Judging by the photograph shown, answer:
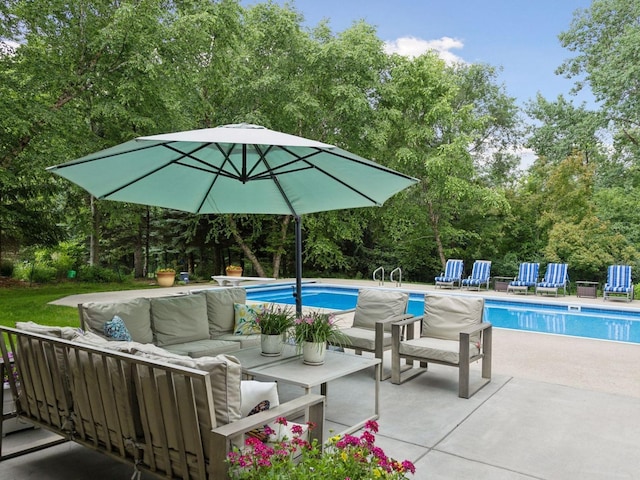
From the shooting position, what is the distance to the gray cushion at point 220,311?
5.15 m

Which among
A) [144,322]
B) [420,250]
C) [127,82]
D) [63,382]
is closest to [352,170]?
[144,322]

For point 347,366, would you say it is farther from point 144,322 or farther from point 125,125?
point 125,125

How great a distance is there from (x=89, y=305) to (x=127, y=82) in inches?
259

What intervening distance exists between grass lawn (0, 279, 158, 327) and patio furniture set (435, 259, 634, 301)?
8543mm

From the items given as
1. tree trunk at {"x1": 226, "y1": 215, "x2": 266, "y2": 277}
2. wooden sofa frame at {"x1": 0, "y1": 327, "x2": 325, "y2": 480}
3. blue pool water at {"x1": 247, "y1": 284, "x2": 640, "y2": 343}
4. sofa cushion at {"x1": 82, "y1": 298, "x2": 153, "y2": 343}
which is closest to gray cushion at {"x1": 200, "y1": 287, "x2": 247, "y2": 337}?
sofa cushion at {"x1": 82, "y1": 298, "x2": 153, "y2": 343}

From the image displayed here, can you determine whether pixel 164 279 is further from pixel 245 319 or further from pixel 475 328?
pixel 475 328

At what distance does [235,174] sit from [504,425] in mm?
3055

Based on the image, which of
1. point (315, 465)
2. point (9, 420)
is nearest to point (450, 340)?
point (315, 465)

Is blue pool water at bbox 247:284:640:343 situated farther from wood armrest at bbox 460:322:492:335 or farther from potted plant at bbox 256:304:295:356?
potted plant at bbox 256:304:295:356

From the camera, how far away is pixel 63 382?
258 centimetres

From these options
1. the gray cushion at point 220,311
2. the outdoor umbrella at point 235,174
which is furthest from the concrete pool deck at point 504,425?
the outdoor umbrella at point 235,174

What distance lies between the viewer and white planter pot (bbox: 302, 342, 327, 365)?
3.50 meters

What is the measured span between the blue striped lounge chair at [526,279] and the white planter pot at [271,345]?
418 inches

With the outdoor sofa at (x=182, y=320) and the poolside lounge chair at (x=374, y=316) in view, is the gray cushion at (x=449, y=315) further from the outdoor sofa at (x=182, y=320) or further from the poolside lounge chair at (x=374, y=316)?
the outdoor sofa at (x=182, y=320)
